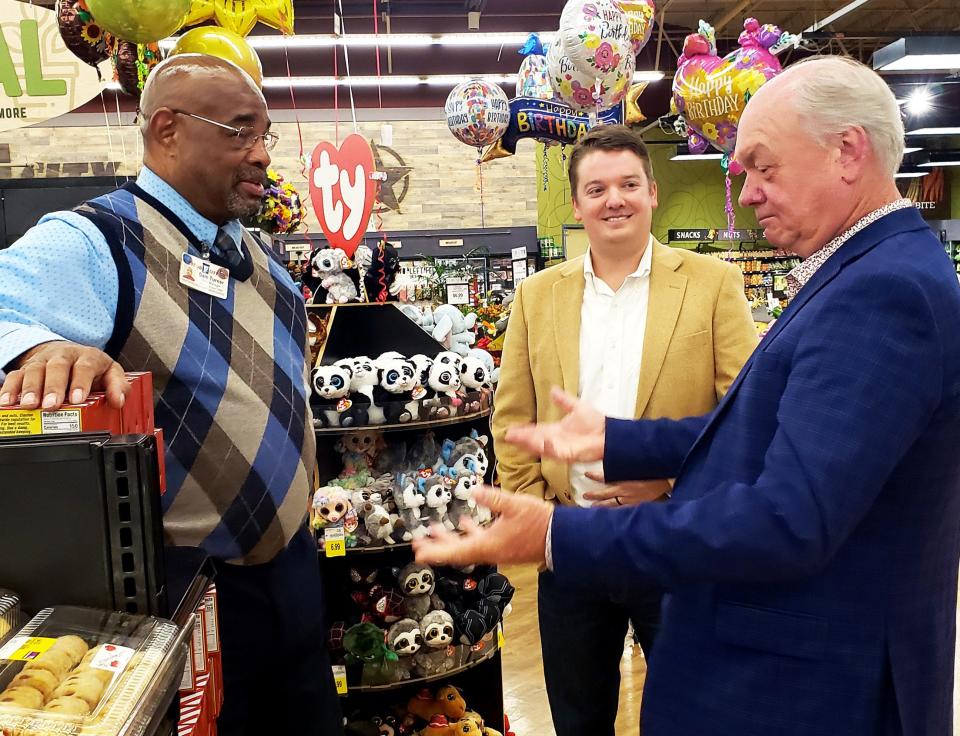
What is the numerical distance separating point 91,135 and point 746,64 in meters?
10.4

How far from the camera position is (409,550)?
3121 mm

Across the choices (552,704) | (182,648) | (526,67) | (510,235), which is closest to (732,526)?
(182,648)

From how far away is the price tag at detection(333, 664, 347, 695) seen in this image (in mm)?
2822

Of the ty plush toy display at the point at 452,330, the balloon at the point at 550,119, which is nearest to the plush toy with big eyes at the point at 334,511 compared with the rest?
the ty plush toy display at the point at 452,330

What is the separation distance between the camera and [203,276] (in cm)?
171

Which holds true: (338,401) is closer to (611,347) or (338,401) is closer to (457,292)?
(611,347)

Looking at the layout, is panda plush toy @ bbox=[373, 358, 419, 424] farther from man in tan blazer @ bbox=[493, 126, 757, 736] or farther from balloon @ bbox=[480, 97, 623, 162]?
balloon @ bbox=[480, 97, 623, 162]

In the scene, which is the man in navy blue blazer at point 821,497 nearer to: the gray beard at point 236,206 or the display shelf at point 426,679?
the gray beard at point 236,206

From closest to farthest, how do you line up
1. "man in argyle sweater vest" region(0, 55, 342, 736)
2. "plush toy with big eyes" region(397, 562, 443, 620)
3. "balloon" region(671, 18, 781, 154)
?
"man in argyle sweater vest" region(0, 55, 342, 736)
"plush toy with big eyes" region(397, 562, 443, 620)
"balloon" region(671, 18, 781, 154)

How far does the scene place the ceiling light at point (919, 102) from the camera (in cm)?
1102

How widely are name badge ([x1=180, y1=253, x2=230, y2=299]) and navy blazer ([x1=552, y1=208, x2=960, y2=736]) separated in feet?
3.06

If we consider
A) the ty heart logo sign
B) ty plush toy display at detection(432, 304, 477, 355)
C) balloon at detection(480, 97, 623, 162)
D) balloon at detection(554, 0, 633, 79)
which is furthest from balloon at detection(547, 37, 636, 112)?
ty plush toy display at detection(432, 304, 477, 355)

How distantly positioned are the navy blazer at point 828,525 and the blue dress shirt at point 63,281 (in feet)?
3.12

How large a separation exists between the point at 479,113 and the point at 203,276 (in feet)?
16.6
